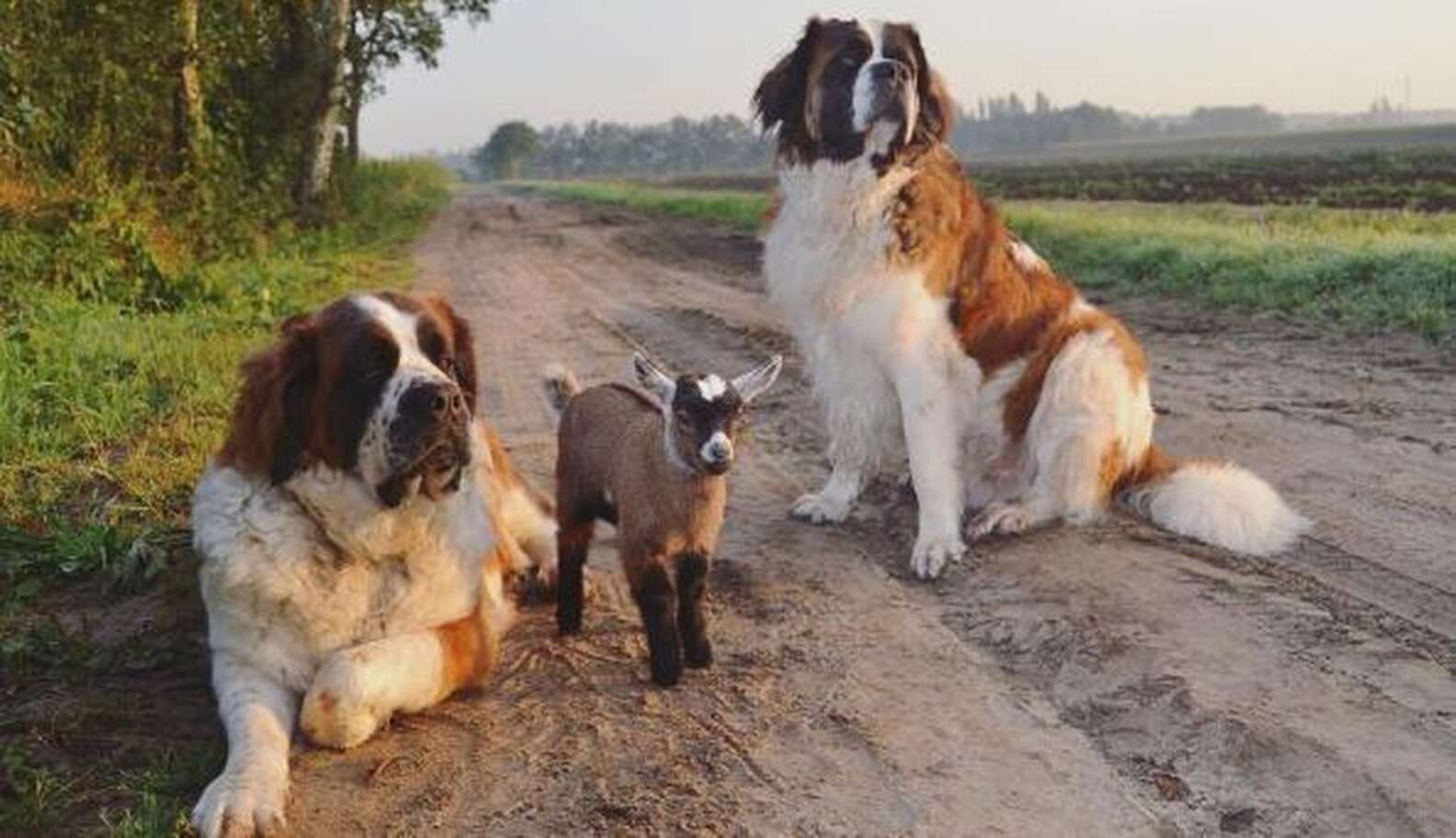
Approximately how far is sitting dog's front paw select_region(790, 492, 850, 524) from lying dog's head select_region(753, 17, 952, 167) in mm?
1561

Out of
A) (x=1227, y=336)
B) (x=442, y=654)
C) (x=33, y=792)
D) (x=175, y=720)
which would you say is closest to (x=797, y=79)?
(x=442, y=654)

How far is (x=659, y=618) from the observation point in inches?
162

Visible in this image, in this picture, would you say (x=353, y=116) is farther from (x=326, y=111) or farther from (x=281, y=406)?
(x=281, y=406)

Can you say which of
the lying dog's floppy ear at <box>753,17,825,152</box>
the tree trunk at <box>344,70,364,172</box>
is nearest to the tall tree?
the tree trunk at <box>344,70,364,172</box>

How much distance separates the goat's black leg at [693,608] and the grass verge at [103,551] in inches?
57.9

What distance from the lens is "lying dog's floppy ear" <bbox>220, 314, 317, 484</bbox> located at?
3.74 meters

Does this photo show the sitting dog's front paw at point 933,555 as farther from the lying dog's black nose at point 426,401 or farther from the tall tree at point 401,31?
the tall tree at point 401,31

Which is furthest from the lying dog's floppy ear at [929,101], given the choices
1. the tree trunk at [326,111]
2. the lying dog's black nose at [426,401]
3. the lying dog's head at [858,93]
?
the tree trunk at [326,111]

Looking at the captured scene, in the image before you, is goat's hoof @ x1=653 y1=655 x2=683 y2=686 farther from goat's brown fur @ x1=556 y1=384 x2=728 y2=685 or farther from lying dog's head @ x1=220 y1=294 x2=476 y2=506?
lying dog's head @ x1=220 y1=294 x2=476 y2=506

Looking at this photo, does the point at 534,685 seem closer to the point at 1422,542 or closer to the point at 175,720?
the point at 175,720

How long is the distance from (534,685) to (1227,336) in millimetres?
7765

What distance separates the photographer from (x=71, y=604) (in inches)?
196

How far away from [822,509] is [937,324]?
1.05 meters

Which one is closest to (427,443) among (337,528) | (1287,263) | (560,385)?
(337,528)
